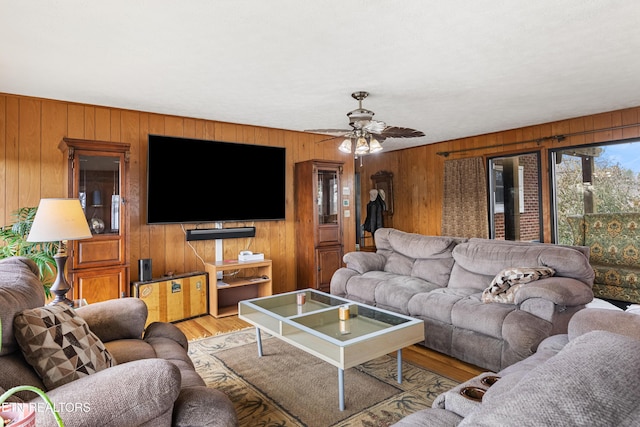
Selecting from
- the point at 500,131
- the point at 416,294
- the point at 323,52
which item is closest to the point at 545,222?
the point at 500,131

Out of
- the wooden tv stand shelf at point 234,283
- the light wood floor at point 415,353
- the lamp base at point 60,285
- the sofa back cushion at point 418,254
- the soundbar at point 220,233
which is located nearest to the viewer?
the lamp base at point 60,285

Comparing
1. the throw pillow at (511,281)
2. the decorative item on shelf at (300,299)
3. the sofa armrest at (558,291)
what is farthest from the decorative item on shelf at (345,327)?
the sofa armrest at (558,291)

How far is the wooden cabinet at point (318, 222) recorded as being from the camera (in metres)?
5.09

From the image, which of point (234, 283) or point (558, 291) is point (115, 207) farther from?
point (558, 291)

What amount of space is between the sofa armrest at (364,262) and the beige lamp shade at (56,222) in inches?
107

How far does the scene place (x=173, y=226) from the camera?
4.45 m

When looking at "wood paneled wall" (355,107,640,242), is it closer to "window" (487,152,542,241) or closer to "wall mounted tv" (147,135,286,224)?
"window" (487,152,542,241)

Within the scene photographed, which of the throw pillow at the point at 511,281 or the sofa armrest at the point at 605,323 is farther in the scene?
the throw pillow at the point at 511,281

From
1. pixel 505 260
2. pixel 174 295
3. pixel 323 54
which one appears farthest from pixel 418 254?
pixel 174 295

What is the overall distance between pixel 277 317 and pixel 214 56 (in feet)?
6.56

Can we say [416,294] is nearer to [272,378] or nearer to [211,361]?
[272,378]

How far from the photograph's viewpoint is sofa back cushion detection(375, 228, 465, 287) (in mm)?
3828

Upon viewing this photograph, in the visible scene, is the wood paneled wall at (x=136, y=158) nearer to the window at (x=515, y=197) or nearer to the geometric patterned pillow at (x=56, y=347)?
the window at (x=515, y=197)

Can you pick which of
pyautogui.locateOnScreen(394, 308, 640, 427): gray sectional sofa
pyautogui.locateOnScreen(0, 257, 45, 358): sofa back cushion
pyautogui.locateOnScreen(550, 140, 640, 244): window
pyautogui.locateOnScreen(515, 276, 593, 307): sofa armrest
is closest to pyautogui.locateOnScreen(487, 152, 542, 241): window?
pyautogui.locateOnScreen(550, 140, 640, 244): window
